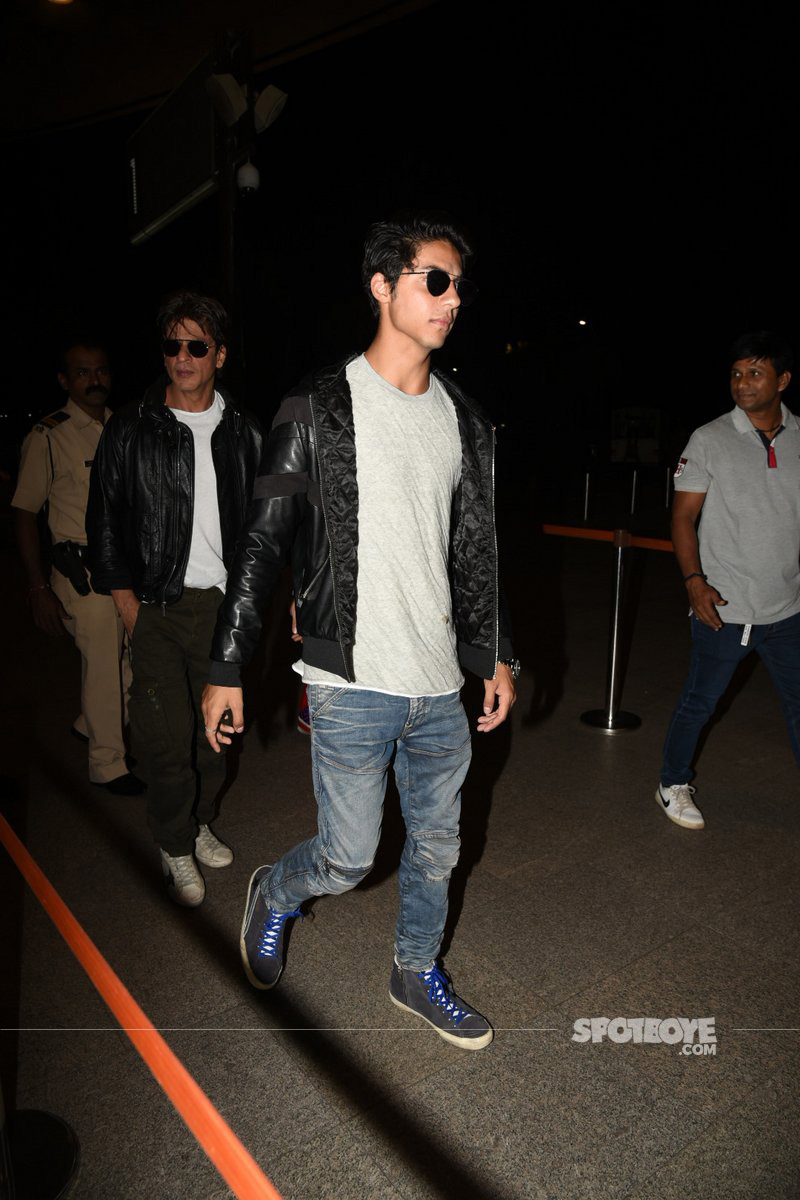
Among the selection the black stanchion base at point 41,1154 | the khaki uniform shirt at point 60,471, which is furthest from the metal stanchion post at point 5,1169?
the khaki uniform shirt at point 60,471

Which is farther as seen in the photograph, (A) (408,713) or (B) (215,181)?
(B) (215,181)

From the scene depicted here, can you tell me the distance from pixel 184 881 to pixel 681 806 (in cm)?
236

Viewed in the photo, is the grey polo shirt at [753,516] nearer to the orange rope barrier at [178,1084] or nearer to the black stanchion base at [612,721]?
the black stanchion base at [612,721]

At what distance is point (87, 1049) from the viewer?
2566mm

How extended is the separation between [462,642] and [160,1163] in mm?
1630

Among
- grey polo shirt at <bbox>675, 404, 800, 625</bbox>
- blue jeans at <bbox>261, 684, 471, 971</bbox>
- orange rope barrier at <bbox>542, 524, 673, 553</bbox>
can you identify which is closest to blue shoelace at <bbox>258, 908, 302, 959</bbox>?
blue jeans at <bbox>261, 684, 471, 971</bbox>

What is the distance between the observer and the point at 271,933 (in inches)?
108

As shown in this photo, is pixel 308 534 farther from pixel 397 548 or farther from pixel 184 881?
pixel 184 881

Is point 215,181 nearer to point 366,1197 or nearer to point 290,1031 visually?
point 290,1031

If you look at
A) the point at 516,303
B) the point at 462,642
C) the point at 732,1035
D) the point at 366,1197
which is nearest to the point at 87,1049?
the point at 366,1197

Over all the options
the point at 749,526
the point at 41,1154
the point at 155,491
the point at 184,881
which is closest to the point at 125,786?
the point at 184,881

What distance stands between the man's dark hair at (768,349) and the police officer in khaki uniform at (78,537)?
10.4 ft

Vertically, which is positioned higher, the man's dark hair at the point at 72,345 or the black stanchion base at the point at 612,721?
the man's dark hair at the point at 72,345

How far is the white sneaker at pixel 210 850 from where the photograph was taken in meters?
3.66
